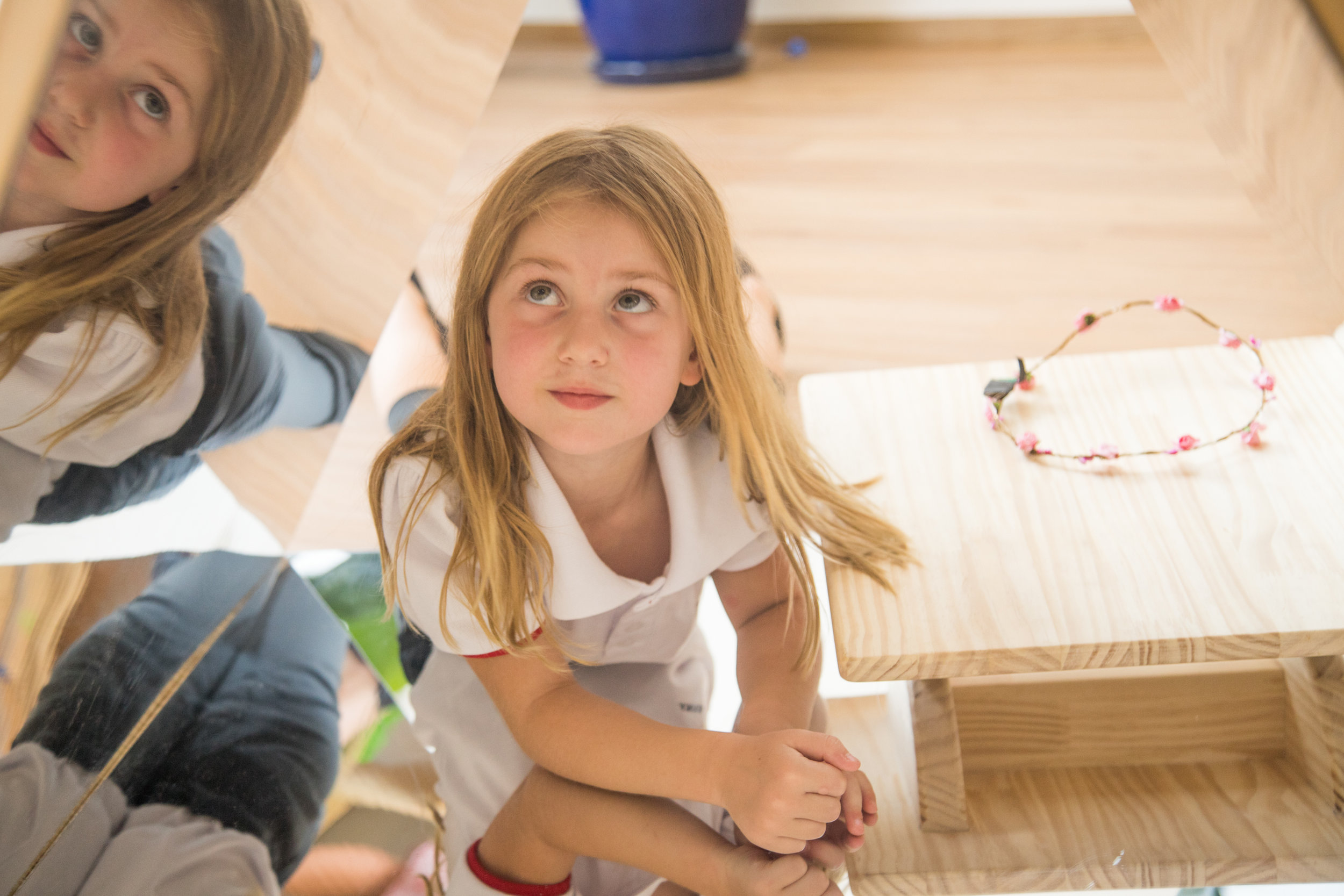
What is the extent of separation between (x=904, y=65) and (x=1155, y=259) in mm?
968

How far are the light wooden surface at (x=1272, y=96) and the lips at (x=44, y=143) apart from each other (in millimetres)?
475

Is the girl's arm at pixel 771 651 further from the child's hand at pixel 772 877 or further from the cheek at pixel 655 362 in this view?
the cheek at pixel 655 362

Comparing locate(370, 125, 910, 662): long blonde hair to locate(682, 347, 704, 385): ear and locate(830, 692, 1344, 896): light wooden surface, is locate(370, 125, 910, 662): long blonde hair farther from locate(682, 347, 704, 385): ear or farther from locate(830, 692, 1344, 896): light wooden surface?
locate(830, 692, 1344, 896): light wooden surface

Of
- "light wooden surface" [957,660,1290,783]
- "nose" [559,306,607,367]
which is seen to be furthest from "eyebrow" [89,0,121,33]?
"light wooden surface" [957,660,1290,783]

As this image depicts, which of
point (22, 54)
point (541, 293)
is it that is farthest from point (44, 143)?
point (541, 293)

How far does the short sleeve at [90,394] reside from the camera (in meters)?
0.55

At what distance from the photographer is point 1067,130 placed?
6.02 feet

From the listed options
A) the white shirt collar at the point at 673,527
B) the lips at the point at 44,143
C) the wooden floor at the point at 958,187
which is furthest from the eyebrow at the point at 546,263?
the wooden floor at the point at 958,187

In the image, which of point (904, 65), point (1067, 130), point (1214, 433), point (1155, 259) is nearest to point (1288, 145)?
point (1214, 433)

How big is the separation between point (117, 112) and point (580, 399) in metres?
0.25

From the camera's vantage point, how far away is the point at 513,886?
60cm

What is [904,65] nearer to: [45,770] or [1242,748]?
[1242,748]

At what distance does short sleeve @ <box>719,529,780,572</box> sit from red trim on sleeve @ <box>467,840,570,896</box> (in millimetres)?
199

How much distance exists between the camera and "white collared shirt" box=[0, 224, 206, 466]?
54 centimetres
